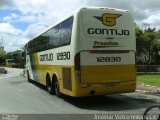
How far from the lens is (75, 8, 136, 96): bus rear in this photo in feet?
49.1

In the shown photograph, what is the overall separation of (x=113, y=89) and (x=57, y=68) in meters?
3.33

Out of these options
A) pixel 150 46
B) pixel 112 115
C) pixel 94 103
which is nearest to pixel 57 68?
pixel 94 103

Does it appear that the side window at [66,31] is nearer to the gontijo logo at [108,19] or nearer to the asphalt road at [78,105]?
the gontijo logo at [108,19]

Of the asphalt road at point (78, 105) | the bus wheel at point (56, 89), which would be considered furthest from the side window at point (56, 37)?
the asphalt road at point (78, 105)

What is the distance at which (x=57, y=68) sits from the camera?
17.7m

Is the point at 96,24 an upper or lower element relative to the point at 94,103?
upper

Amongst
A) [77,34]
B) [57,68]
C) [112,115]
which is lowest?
[112,115]

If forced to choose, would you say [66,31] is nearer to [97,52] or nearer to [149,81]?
[97,52]

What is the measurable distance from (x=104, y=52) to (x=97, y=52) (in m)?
0.30

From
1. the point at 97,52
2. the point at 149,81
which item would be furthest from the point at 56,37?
the point at 149,81

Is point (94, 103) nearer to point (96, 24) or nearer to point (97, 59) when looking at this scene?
point (97, 59)

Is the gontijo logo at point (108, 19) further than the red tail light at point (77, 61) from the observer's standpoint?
Yes

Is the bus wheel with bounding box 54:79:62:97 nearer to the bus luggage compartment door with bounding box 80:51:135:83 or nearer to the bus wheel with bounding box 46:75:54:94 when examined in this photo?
the bus wheel with bounding box 46:75:54:94

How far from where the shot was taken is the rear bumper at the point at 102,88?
1478cm
